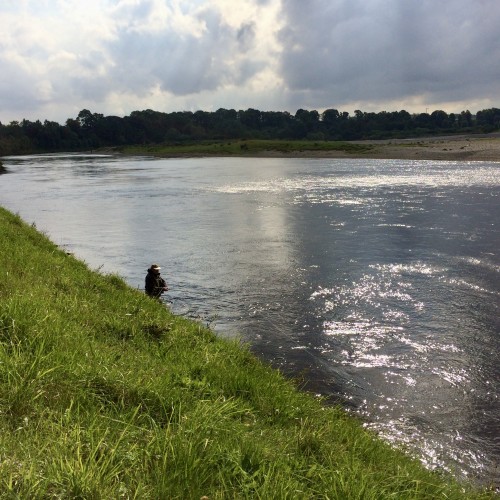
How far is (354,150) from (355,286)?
103427mm

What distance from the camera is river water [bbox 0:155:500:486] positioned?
9.70m

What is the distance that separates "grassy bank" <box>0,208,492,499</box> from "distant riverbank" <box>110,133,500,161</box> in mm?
87763

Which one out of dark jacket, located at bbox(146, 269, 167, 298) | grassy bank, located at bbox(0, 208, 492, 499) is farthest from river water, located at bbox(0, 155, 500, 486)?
grassy bank, located at bbox(0, 208, 492, 499)

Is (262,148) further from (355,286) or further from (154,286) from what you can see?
(154,286)

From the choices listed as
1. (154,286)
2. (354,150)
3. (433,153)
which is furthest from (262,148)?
(154,286)

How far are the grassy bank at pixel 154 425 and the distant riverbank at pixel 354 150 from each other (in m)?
87.8

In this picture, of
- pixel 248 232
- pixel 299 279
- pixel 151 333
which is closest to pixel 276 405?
pixel 151 333

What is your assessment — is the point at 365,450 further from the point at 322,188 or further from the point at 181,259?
the point at 322,188

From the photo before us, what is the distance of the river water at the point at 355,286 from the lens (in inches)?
382

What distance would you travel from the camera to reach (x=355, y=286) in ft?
57.8

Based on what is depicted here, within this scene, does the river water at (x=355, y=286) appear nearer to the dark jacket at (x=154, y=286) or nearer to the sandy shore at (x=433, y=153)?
the dark jacket at (x=154, y=286)

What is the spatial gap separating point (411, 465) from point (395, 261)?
1538 centimetres

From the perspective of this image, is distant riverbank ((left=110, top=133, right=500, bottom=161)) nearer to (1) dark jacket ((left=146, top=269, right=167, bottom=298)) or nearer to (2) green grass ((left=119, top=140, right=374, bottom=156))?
(2) green grass ((left=119, top=140, right=374, bottom=156))

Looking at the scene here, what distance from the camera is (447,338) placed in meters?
12.8
